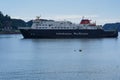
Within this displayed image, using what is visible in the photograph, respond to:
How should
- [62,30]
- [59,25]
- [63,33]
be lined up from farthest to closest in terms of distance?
[59,25] < [63,33] < [62,30]

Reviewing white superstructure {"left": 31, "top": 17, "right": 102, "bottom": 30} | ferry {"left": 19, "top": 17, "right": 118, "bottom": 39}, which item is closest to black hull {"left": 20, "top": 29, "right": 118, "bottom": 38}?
ferry {"left": 19, "top": 17, "right": 118, "bottom": 39}

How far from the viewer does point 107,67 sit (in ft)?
151

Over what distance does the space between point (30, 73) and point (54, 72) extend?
2.42 meters

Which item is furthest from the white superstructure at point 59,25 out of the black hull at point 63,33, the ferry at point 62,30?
the black hull at point 63,33

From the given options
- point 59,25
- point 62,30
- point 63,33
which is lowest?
point 63,33

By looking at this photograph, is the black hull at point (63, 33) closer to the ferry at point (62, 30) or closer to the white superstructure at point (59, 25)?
the ferry at point (62, 30)

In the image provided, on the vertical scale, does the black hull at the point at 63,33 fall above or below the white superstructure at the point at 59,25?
below

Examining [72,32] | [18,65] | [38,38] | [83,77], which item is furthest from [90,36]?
[83,77]

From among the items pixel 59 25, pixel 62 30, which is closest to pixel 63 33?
pixel 62 30

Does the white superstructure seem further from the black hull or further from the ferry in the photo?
the black hull

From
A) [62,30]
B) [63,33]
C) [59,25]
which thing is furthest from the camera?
[59,25]

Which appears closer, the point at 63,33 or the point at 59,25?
Answer: the point at 63,33

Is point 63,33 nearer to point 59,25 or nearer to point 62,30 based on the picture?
point 62,30

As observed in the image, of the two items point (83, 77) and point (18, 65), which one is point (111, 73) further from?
point (18, 65)
